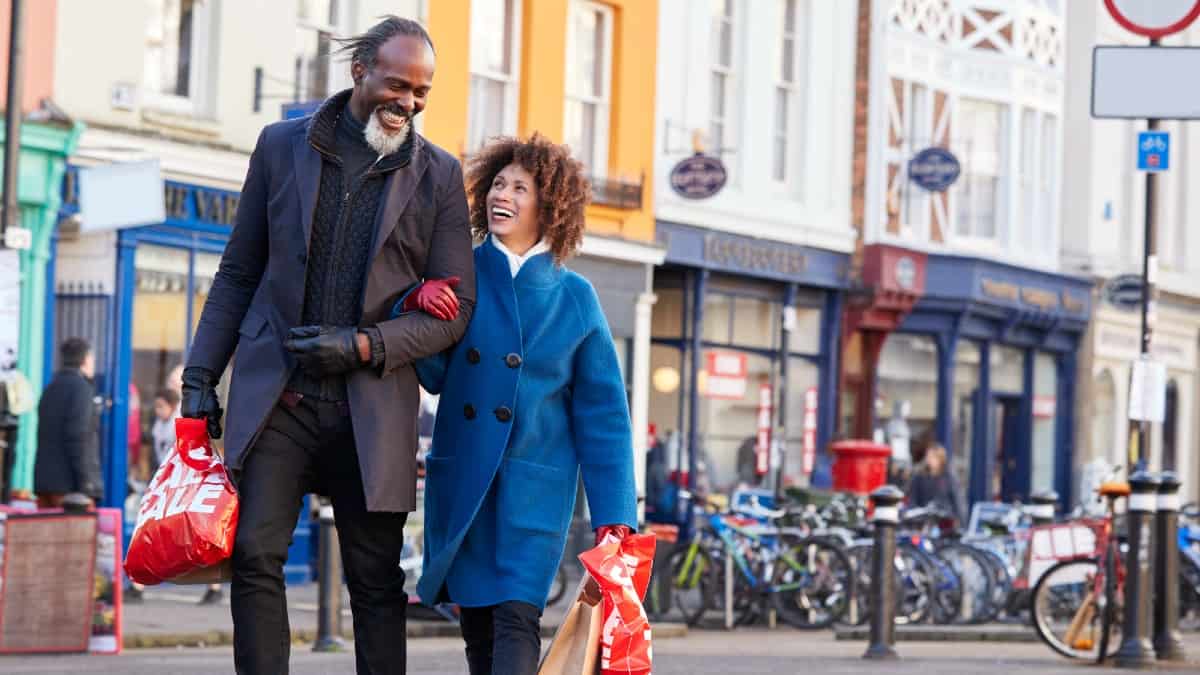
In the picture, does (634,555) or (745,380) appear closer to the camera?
(634,555)

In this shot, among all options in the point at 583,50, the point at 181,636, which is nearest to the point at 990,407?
the point at 583,50

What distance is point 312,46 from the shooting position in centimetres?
2108

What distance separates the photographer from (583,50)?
2561 centimetres

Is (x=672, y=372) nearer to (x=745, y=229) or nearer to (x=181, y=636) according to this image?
(x=745, y=229)

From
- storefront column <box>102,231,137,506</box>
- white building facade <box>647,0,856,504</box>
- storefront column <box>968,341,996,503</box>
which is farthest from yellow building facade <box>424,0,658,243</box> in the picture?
storefront column <box>968,341,996,503</box>

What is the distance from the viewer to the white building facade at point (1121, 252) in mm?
36000

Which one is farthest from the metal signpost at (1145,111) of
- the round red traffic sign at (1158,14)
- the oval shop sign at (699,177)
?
the oval shop sign at (699,177)

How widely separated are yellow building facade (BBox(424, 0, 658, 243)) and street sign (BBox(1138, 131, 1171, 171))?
9.74m

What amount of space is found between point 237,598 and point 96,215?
12.3 metres

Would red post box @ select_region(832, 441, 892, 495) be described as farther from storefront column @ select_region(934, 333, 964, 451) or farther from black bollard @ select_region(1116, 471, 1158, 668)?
black bollard @ select_region(1116, 471, 1158, 668)

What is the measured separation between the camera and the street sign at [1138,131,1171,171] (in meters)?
14.0

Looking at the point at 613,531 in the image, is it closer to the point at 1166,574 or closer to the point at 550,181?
the point at 550,181

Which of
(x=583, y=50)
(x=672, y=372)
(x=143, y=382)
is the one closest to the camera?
(x=143, y=382)

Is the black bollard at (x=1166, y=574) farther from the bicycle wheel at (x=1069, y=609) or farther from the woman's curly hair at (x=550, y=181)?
the woman's curly hair at (x=550, y=181)
